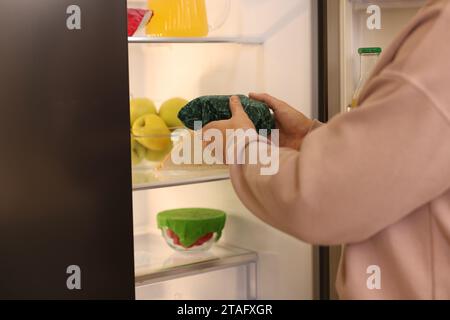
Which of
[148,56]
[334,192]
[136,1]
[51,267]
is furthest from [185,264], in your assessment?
[334,192]

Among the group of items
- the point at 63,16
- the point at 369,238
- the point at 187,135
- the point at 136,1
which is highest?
the point at 136,1

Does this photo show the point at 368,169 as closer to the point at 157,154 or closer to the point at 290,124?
the point at 290,124

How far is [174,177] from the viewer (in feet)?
4.54

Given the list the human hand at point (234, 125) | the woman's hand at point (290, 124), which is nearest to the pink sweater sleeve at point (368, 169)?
the human hand at point (234, 125)

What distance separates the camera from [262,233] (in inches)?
61.2

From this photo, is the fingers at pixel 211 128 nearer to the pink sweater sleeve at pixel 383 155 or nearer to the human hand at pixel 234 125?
the human hand at pixel 234 125

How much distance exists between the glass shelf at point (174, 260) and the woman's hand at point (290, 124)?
20.7 inches

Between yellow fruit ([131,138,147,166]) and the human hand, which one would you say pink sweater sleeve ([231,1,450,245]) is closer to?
the human hand

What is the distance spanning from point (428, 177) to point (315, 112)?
82 cm

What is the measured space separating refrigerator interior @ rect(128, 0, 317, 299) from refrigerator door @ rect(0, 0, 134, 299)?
444 mm

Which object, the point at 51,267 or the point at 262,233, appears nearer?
the point at 51,267

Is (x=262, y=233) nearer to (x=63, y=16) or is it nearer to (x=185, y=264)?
(x=185, y=264)

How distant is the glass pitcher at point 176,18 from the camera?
1.38 meters

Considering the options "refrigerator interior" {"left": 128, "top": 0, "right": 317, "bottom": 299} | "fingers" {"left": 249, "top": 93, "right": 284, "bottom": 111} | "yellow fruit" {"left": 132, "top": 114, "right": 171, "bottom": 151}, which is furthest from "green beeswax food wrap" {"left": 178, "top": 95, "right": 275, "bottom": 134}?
"refrigerator interior" {"left": 128, "top": 0, "right": 317, "bottom": 299}
